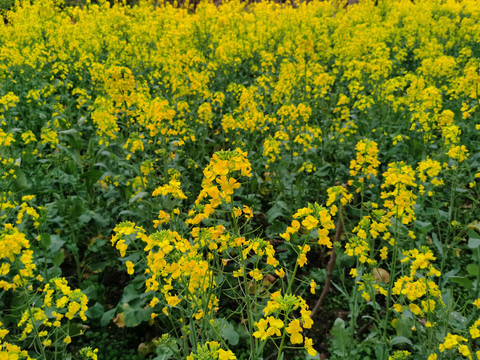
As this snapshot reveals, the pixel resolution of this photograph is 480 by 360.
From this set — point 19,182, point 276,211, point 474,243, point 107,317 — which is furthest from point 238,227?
point 19,182

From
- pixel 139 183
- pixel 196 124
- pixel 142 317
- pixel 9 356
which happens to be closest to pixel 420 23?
pixel 196 124

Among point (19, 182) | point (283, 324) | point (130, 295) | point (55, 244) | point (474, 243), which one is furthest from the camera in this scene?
point (19, 182)

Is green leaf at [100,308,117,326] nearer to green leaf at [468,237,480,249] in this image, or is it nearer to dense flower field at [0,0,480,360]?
dense flower field at [0,0,480,360]

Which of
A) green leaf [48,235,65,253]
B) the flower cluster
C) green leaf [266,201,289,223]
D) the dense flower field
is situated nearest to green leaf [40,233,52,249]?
the dense flower field

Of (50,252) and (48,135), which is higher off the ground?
(48,135)

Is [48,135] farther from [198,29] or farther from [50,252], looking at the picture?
[198,29]

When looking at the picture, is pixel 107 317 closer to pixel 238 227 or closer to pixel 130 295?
pixel 130 295

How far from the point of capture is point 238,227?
291cm

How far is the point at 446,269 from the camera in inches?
122

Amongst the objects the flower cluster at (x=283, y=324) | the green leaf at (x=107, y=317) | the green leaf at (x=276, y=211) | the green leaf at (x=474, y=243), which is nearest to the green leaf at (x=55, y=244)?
the green leaf at (x=107, y=317)

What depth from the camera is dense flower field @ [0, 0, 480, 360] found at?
5.57 feet

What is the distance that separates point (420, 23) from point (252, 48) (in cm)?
420

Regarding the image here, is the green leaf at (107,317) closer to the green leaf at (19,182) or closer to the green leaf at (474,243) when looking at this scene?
the green leaf at (19,182)

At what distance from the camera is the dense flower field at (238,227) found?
170cm
